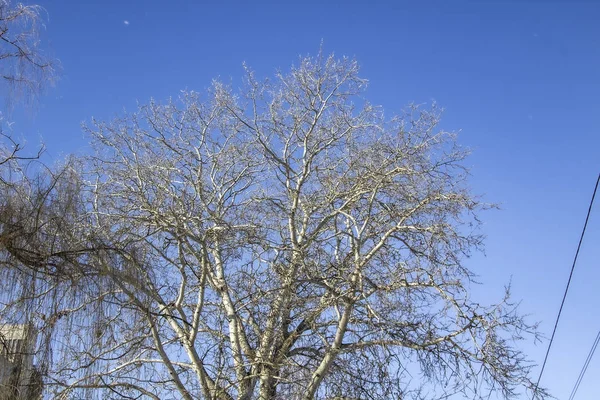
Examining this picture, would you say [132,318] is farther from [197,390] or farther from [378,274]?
[378,274]

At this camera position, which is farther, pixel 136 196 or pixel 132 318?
pixel 136 196

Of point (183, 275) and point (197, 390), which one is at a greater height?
point (183, 275)

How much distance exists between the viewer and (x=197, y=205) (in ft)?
44.3

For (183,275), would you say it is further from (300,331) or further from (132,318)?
(132,318)

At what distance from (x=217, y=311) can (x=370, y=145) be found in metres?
4.08

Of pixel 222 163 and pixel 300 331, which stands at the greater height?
pixel 222 163

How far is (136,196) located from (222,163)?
195cm

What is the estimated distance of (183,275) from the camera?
1205cm

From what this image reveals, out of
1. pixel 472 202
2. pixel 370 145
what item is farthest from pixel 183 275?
pixel 472 202

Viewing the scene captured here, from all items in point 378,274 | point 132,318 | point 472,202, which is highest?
point 472,202

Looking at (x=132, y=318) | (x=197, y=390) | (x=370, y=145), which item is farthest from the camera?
(x=370, y=145)

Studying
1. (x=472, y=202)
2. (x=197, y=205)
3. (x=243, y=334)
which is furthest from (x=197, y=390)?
(x=472, y=202)

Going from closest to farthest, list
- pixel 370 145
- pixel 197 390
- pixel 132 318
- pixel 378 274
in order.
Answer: pixel 132 318
pixel 197 390
pixel 378 274
pixel 370 145

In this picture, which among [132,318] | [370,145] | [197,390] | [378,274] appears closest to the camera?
[132,318]
